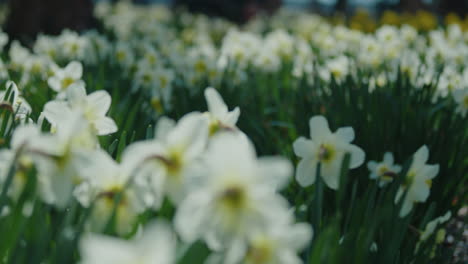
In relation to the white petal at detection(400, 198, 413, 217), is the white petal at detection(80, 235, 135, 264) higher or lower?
lower

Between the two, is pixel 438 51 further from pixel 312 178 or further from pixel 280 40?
pixel 312 178

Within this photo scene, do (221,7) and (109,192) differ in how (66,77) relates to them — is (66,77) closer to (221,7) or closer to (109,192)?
(109,192)

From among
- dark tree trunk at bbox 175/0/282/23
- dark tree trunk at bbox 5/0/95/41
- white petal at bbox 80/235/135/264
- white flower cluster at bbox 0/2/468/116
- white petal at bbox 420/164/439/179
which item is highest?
dark tree trunk at bbox 175/0/282/23

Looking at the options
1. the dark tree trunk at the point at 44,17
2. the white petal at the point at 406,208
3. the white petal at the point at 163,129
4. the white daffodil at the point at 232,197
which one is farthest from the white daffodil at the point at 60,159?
the dark tree trunk at the point at 44,17

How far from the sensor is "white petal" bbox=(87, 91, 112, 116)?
1.35 meters

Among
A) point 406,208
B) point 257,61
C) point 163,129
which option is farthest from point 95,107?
point 257,61

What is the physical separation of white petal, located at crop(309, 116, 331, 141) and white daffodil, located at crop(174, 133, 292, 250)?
1.68 feet

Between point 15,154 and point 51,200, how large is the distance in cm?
10

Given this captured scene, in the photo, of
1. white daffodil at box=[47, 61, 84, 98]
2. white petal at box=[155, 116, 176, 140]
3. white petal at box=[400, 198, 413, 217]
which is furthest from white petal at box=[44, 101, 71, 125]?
white daffodil at box=[47, 61, 84, 98]

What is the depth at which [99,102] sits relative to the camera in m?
1.35

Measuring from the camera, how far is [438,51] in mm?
4062

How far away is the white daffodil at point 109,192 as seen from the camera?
932mm

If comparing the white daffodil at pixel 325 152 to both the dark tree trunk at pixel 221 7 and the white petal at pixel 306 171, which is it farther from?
the dark tree trunk at pixel 221 7

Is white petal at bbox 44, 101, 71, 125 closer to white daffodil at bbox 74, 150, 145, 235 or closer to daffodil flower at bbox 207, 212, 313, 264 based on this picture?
white daffodil at bbox 74, 150, 145, 235
